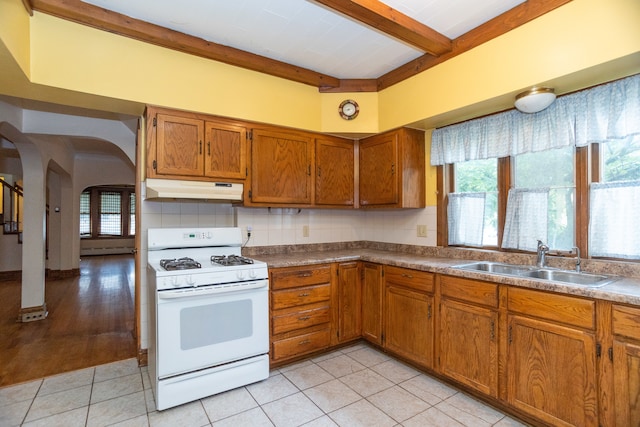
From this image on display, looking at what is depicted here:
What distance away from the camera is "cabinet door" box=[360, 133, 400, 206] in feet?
9.77

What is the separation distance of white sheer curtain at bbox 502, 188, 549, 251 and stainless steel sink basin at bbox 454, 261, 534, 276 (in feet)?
0.54

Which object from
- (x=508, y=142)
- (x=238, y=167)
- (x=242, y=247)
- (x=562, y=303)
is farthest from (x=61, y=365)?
(x=508, y=142)

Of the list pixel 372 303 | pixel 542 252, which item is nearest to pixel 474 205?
pixel 542 252

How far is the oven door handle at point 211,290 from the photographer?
2015 mm

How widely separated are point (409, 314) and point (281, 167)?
1.68 meters

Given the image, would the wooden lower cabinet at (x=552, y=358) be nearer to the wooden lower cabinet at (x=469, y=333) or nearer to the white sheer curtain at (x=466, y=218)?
the wooden lower cabinet at (x=469, y=333)

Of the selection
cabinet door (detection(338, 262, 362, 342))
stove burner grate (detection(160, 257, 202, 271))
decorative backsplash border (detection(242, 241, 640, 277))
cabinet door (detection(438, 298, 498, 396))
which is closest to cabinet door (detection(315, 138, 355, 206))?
decorative backsplash border (detection(242, 241, 640, 277))

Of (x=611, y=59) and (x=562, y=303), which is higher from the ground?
(x=611, y=59)

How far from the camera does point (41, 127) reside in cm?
337

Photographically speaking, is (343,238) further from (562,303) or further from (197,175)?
(562,303)

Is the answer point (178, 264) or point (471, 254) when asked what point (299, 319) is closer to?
point (178, 264)

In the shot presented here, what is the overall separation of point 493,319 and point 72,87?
10.2 feet

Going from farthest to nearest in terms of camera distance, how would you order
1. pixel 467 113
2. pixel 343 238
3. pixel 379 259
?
pixel 343 238, pixel 379 259, pixel 467 113

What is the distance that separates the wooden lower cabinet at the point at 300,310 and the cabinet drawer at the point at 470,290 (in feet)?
3.20
